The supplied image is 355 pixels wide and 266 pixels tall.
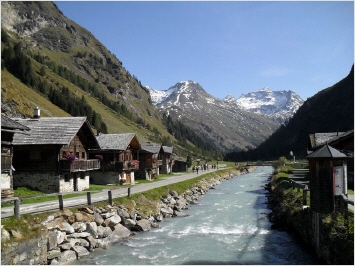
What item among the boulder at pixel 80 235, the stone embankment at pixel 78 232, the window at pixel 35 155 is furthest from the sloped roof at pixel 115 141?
the boulder at pixel 80 235

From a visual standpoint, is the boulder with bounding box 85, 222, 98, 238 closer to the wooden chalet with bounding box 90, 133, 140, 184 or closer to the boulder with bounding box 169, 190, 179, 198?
the boulder with bounding box 169, 190, 179, 198

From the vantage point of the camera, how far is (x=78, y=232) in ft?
77.5

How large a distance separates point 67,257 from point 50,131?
21.7 metres

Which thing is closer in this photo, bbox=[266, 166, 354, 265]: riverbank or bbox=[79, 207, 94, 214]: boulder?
bbox=[266, 166, 354, 265]: riverbank

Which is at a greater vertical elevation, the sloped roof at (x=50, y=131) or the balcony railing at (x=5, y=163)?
the sloped roof at (x=50, y=131)

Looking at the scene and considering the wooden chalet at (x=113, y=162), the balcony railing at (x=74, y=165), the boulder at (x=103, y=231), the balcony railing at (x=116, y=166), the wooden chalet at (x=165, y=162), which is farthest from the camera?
the wooden chalet at (x=165, y=162)

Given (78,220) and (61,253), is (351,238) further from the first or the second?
(78,220)

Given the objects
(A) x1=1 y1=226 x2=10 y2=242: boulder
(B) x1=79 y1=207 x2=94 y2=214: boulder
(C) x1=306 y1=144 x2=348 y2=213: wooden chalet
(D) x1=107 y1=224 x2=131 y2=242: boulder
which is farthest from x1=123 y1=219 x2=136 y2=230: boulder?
(C) x1=306 y1=144 x2=348 y2=213: wooden chalet

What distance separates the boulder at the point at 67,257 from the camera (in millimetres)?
19958

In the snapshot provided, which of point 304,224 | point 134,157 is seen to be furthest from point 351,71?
point 304,224

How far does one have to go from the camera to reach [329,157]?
1995 cm

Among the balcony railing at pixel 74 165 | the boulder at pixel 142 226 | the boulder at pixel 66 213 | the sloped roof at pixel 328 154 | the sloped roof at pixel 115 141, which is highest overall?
the sloped roof at pixel 115 141

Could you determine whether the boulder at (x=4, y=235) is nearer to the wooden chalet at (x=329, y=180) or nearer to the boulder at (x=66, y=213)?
the boulder at (x=66, y=213)

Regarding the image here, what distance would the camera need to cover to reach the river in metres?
21.0
